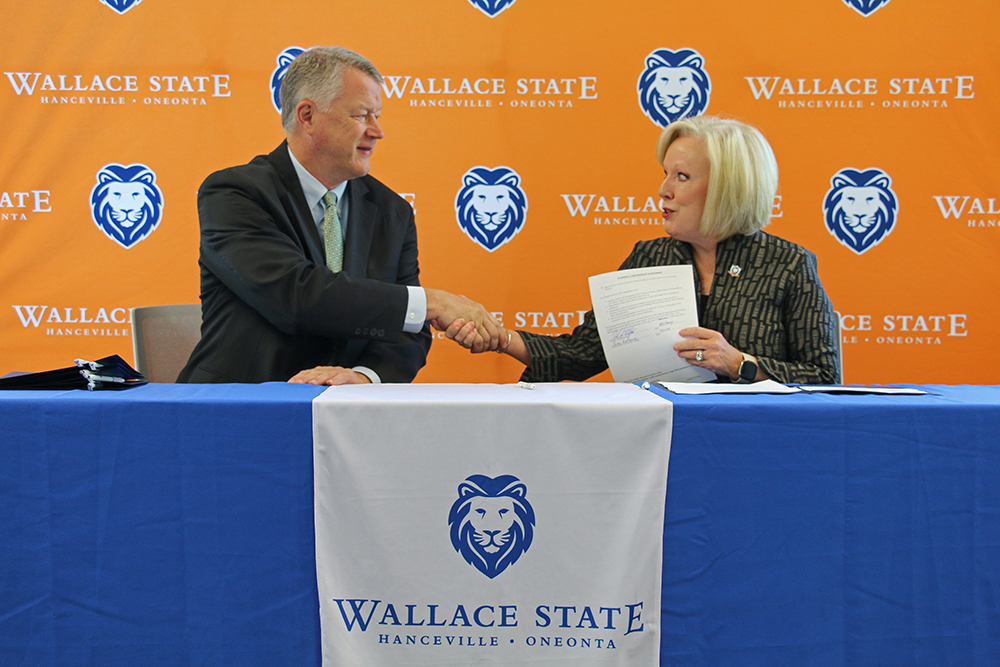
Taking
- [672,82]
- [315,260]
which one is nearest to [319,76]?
[315,260]

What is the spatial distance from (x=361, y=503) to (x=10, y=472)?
62cm

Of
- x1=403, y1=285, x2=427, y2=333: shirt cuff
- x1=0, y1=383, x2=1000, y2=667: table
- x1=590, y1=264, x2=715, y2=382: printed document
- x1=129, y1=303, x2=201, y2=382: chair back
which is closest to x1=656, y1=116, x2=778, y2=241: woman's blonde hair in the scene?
x1=590, y1=264, x2=715, y2=382: printed document

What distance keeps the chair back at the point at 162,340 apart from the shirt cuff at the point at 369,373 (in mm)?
857

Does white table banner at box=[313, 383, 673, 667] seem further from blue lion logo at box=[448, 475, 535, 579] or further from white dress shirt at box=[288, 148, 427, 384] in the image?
white dress shirt at box=[288, 148, 427, 384]

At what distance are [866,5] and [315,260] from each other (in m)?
2.94

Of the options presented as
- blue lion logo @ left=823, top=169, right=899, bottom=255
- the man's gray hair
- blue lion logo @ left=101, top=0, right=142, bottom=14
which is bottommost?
blue lion logo @ left=823, top=169, right=899, bottom=255

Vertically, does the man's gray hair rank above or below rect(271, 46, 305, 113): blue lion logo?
below

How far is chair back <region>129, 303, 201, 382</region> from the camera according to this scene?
2.43 meters

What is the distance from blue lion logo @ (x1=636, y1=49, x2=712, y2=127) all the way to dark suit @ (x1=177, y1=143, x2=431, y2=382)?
1.68 m

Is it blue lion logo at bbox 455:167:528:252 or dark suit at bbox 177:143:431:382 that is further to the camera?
blue lion logo at bbox 455:167:528:252

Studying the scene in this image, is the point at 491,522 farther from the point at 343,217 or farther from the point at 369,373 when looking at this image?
the point at 343,217

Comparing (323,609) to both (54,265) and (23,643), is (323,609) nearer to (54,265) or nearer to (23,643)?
(23,643)

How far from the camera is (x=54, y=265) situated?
10.9ft

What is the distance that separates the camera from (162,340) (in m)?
2.47
